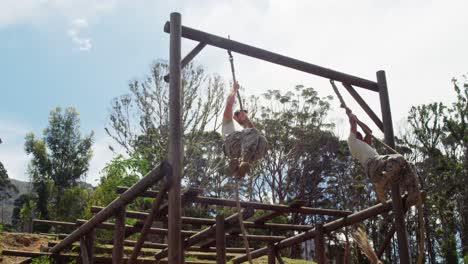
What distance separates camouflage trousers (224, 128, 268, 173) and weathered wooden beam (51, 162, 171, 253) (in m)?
0.52

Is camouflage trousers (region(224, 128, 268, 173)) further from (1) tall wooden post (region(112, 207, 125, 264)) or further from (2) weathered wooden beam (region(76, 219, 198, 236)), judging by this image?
(2) weathered wooden beam (region(76, 219, 198, 236))

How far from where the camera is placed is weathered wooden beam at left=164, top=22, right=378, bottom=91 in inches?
180

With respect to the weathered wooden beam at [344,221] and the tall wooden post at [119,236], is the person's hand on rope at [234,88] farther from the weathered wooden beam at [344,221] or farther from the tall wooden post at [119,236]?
the weathered wooden beam at [344,221]

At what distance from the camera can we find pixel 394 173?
4117mm

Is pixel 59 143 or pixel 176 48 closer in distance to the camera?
pixel 176 48

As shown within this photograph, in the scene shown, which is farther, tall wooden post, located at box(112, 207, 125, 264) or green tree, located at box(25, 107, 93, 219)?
green tree, located at box(25, 107, 93, 219)

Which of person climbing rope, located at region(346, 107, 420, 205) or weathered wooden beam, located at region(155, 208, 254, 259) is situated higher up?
person climbing rope, located at region(346, 107, 420, 205)

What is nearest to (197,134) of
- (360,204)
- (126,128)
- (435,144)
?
(126,128)

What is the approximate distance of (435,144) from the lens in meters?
17.9

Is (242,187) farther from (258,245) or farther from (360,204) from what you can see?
(258,245)

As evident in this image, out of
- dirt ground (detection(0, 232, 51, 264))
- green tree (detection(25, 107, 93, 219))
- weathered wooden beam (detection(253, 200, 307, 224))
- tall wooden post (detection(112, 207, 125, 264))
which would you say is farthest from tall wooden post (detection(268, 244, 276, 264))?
green tree (detection(25, 107, 93, 219))

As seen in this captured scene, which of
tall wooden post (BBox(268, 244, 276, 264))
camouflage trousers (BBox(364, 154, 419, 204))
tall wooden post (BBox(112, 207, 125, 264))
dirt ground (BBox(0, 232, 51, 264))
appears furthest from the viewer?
dirt ground (BBox(0, 232, 51, 264))

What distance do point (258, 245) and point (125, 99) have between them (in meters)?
6.72

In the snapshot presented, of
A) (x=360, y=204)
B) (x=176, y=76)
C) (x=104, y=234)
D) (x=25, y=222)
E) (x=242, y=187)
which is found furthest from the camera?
(x=242, y=187)
